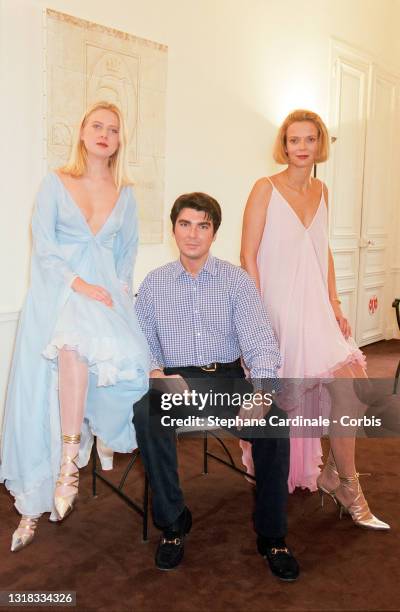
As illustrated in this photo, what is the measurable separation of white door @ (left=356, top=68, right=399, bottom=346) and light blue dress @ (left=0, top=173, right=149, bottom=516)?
165 inches

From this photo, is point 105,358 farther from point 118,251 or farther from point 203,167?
point 203,167

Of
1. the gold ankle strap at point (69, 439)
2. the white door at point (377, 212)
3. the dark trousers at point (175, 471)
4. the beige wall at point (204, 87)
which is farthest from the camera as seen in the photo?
the white door at point (377, 212)

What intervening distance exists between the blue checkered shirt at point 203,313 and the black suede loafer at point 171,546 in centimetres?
58

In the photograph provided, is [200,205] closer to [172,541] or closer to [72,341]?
[72,341]

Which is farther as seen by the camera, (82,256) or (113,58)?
(113,58)

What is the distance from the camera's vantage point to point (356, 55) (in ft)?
18.5

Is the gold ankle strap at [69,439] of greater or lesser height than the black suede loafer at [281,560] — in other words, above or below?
above

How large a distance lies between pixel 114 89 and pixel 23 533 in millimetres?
2432

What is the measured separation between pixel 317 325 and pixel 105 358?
0.92 m

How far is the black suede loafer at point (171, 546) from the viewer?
2.16m

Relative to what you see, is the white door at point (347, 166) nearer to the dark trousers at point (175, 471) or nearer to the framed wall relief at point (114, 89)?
the framed wall relief at point (114, 89)

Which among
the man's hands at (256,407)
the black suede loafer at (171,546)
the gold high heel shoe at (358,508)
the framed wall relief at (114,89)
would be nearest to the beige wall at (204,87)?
the framed wall relief at (114,89)

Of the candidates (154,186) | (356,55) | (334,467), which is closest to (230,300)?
(334,467)

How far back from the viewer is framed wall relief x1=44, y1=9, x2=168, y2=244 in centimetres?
325
